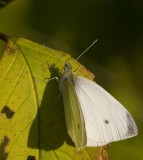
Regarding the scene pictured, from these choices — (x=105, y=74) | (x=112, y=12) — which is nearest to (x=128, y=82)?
(x=105, y=74)

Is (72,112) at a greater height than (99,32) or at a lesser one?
lesser

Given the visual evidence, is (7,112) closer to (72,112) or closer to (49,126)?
(49,126)

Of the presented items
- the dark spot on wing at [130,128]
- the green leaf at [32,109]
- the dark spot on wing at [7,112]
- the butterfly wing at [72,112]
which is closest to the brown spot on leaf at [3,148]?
the green leaf at [32,109]

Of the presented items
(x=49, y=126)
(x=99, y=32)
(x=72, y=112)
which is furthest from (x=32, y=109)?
(x=99, y=32)

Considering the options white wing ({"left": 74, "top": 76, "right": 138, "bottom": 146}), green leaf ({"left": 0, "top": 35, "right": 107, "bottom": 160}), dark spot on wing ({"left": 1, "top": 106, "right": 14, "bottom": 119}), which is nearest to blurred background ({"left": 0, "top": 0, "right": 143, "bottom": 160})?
white wing ({"left": 74, "top": 76, "right": 138, "bottom": 146})

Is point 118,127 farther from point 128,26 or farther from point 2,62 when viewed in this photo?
point 128,26

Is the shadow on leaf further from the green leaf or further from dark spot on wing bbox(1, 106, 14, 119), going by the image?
dark spot on wing bbox(1, 106, 14, 119)

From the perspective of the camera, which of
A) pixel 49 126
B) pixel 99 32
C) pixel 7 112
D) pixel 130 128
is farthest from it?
pixel 99 32
